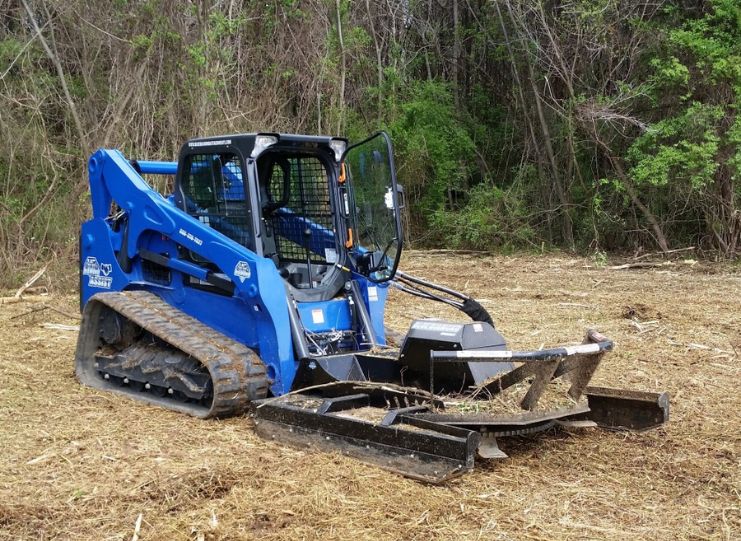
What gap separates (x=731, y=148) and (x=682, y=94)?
1.31 m

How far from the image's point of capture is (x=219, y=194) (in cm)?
684

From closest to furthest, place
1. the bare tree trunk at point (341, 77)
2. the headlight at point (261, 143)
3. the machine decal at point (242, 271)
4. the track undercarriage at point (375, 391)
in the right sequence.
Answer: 1. the track undercarriage at point (375, 391)
2. the machine decal at point (242, 271)
3. the headlight at point (261, 143)
4. the bare tree trunk at point (341, 77)

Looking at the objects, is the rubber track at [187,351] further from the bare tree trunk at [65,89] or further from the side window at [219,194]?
the bare tree trunk at [65,89]

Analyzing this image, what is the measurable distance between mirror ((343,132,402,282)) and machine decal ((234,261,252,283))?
3.36 ft

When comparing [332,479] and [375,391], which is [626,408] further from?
[332,479]

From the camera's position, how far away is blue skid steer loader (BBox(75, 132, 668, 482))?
5.22 metres

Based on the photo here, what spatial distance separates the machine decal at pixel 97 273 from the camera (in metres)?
7.66

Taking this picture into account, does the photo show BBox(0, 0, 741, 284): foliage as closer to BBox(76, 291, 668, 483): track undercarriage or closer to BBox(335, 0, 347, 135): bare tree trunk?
BBox(335, 0, 347, 135): bare tree trunk

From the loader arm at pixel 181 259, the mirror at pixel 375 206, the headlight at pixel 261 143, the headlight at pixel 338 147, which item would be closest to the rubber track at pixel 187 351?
the loader arm at pixel 181 259

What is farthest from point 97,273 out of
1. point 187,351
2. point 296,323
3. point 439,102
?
point 439,102

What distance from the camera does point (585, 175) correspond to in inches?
722

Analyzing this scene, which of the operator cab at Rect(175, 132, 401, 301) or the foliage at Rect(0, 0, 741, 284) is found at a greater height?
the foliage at Rect(0, 0, 741, 284)

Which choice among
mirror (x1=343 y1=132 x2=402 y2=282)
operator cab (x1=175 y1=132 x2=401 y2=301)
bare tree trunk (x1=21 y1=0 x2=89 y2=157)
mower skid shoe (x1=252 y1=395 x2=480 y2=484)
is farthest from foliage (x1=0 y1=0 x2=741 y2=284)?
mower skid shoe (x1=252 y1=395 x2=480 y2=484)

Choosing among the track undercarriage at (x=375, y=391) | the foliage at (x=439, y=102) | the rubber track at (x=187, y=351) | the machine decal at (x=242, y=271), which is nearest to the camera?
the track undercarriage at (x=375, y=391)
